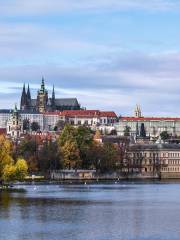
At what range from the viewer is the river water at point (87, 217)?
50.7 m

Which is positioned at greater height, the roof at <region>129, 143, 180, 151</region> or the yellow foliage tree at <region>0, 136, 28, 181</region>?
the roof at <region>129, 143, 180, 151</region>

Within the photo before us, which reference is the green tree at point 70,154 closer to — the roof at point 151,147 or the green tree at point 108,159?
the green tree at point 108,159

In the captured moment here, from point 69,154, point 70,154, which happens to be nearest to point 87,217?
point 69,154

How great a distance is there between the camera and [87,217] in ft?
197

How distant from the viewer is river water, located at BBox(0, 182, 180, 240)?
166 feet

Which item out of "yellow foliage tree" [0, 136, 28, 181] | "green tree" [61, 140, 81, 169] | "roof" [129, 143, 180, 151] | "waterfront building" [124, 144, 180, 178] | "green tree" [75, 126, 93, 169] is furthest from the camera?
"roof" [129, 143, 180, 151]

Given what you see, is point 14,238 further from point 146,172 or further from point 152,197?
point 146,172

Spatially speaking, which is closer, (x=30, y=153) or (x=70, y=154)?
(x=70, y=154)

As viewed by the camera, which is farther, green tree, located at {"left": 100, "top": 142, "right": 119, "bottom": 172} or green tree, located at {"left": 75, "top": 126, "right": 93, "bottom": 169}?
green tree, located at {"left": 100, "top": 142, "right": 119, "bottom": 172}

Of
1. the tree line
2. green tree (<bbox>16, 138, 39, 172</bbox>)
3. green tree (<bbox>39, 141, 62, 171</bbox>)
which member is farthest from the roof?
green tree (<bbox>39, 141, 62, 171</bbox>)

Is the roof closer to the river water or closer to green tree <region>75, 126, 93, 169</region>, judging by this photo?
green tree <region>75, 126, 93, 169</region>

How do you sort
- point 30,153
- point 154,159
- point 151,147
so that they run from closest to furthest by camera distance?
point 30,153
point 154,159
point 151,147

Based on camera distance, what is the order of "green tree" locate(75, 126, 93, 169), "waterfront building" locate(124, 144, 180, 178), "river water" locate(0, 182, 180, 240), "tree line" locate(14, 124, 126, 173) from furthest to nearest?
"waterfront building" locate(124, 144, 180, 178), "green tree" locate(75, 126, 93, 169), "tree line" locate(14, 124, 126, 173), "river water" locate(0, 182, 180, 240)

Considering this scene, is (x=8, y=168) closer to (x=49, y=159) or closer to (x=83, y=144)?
(x=49, y=159)
